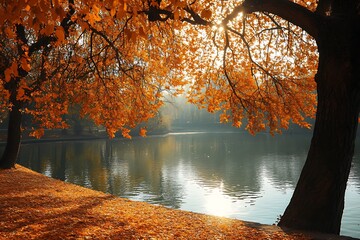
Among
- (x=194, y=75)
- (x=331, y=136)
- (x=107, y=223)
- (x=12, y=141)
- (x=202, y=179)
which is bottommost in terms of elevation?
(x=202, y=179)

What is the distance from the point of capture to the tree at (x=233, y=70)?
7566mm

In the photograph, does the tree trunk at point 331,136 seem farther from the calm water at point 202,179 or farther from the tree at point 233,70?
the calm water at point 202,179

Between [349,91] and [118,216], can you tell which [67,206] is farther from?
[349,91]

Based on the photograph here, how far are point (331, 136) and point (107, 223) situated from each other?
16.6 ft

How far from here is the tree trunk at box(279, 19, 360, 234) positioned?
24.8 ft

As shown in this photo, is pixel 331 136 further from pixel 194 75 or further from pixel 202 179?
pixel 202 179

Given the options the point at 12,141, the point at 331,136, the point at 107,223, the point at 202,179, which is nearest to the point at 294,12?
the point at 331,136

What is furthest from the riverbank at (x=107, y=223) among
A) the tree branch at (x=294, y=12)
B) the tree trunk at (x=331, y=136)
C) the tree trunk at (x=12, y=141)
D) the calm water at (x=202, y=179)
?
the calm water at (x=202, y=179)

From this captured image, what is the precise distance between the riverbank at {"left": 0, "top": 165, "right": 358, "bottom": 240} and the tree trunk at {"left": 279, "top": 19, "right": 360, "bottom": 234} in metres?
0.82

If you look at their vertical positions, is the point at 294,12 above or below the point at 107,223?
above

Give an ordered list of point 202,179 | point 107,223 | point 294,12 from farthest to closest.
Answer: point 202,179, point 294,12, point 107,223

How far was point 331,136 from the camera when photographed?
779 cm

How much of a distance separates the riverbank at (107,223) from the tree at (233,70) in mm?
1445

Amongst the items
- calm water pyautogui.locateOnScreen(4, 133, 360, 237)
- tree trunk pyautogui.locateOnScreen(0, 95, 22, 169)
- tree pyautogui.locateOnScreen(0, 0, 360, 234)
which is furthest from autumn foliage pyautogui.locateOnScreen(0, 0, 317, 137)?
calm water pyautogui.locateOnScreen(4, 133, 360, 237)
